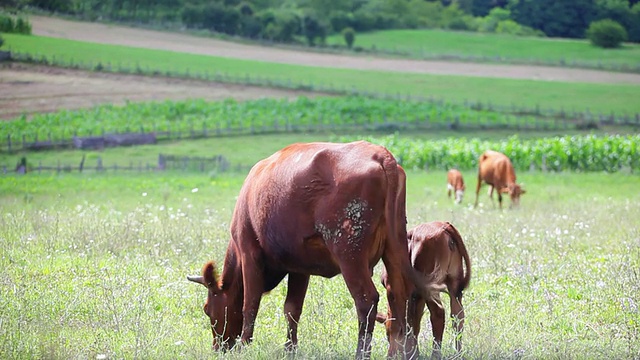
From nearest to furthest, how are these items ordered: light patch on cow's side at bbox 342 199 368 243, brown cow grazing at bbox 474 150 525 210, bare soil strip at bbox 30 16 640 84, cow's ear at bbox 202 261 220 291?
1. light patch on cow's side at bbox 342 199 368 243
2. cow's ear at bbox 202 261 220 291
3. brown cow grazing at bbox 474 150 525 210
4. bare soil strip at bbox 30 16 640 84

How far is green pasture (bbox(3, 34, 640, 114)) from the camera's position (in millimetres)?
24953

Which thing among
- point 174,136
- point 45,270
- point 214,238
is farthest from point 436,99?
point 45,270

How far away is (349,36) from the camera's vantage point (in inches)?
1944

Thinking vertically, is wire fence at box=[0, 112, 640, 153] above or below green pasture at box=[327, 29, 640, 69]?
below

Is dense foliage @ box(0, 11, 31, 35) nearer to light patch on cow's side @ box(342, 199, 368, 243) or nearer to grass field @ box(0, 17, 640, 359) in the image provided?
grass field @ box(0, 17, 640, 359)

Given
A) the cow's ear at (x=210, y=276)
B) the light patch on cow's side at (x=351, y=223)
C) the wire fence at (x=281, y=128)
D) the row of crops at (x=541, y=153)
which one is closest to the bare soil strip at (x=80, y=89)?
the wire fence at (x=281, y=128)

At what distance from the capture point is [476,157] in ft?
121

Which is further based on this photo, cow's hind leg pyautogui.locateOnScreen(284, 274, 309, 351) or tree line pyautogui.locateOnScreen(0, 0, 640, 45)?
tree line pyautogui.locateOnScreen(0, 0, 640, 45)

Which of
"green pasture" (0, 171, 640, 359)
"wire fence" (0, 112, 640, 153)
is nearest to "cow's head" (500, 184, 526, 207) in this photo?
"green pasture" (0, 171, 640, 359)

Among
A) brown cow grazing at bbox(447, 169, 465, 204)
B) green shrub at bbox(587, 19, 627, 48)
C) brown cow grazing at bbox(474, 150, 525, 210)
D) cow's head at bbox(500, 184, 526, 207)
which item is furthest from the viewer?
green shrub at bbox(587, 19, 627, 48)

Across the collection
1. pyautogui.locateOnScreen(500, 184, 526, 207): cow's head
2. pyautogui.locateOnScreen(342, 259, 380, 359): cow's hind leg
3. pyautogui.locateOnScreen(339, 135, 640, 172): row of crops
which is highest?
pyautogui.locateOnScreen(342, 259, 380, 359): cow's hind leg

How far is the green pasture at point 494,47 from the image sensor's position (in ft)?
102

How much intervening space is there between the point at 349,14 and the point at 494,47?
13813mm

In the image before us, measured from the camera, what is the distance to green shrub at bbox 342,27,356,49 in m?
48.6
